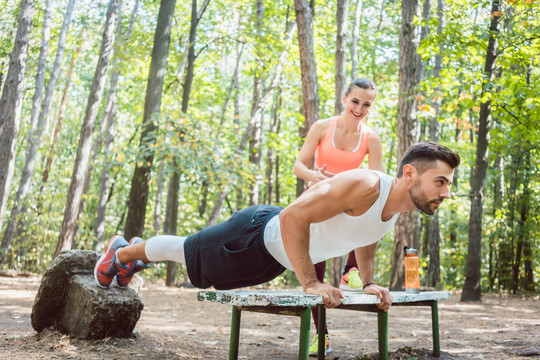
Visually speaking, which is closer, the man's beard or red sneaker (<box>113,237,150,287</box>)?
the man's beard

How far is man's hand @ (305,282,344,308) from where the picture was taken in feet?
8.41

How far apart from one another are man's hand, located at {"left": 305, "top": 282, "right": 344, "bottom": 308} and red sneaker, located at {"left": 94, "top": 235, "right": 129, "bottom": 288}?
173cm

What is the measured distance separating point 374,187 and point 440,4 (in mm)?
13348

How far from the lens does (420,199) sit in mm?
2623

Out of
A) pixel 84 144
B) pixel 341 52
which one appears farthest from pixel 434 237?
pixel 84 144

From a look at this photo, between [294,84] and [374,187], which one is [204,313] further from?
[294,84]

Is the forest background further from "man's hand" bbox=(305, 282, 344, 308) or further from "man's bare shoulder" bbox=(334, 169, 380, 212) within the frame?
"man's hand" bbox=(305, 282, 344, 308)

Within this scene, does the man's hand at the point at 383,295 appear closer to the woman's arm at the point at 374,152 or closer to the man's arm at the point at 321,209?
the man's arm at the point at 321,209

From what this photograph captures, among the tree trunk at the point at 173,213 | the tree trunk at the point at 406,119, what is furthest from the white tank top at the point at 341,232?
the tree trunk at the point at 173,213

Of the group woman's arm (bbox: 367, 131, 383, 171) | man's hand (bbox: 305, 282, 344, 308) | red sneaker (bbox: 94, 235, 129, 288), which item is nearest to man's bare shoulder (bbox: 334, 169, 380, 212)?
man's hand (bbox: 305, 282, 344, 308)

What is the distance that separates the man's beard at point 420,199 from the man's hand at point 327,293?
601 millimetres

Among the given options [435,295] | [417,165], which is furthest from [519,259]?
[417,165]

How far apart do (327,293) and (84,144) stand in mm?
10164

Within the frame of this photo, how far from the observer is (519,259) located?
471 inches
